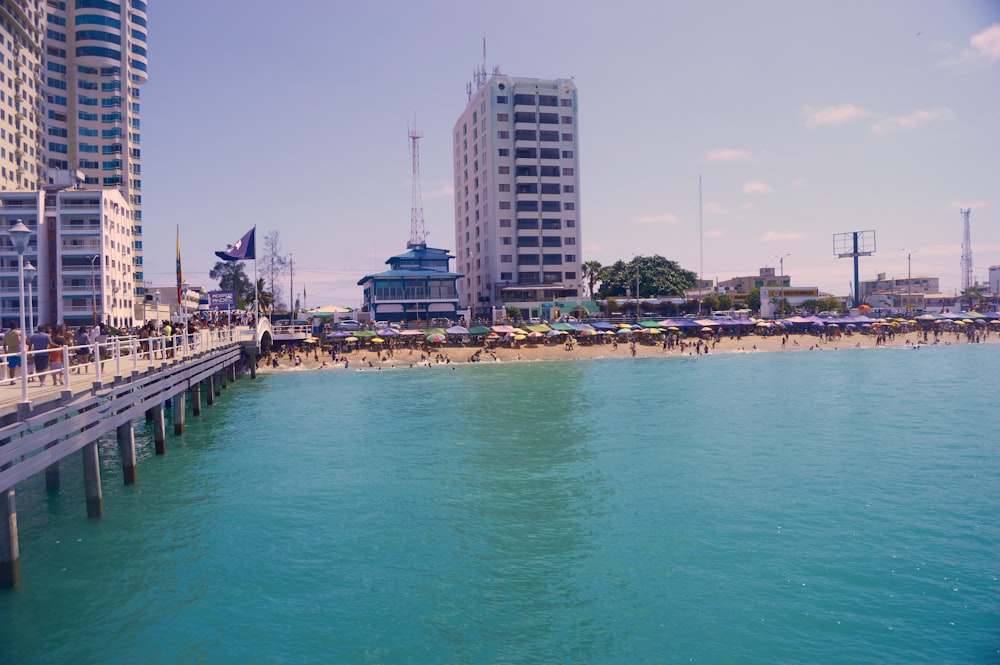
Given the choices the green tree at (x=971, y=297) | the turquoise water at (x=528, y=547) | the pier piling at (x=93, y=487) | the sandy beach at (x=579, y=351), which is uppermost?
the green tree at (x=971, y=297)

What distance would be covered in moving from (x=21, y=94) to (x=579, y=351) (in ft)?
260

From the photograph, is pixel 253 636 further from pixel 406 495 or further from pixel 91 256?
pixel 91 256

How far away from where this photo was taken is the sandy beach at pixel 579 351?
69.1m

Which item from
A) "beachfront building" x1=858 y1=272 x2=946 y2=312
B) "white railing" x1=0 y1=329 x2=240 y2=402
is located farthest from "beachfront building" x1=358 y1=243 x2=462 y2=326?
"beachfront building" x1=858 y1=272 x2=946 y2=312

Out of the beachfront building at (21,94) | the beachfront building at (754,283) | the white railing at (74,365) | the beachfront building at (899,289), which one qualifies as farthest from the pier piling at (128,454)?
the beachfront building at (899,289)

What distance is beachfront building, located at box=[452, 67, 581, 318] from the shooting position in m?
106

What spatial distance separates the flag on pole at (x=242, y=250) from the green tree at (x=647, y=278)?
77437 millimetres

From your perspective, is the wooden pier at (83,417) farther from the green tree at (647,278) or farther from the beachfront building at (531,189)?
the green tree at (647,278)

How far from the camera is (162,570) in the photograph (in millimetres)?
16781

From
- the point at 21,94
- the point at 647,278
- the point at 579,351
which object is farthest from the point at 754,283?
the point at 21,94

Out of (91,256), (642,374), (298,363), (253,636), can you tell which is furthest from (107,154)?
(253,636)

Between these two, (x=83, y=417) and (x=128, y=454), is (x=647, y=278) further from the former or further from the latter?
(x=83, y=417)

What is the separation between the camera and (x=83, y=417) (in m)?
18.0

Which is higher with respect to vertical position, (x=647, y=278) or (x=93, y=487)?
(x=647, y=278)
